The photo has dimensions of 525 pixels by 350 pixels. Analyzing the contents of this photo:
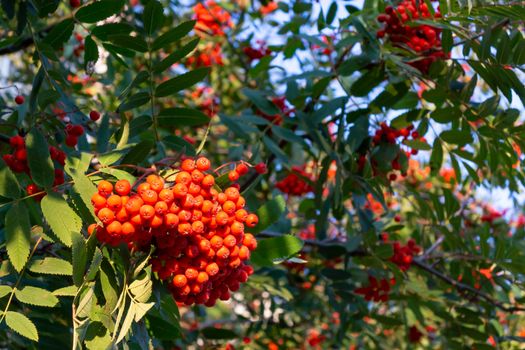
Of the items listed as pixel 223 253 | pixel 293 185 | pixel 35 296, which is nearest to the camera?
pixel 223 253

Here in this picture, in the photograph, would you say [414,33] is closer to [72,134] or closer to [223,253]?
[72,134]

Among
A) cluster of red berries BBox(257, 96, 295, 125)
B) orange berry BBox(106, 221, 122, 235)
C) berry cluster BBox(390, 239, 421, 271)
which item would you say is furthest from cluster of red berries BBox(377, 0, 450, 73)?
orange berry BBox(106, 221, 122, 235)

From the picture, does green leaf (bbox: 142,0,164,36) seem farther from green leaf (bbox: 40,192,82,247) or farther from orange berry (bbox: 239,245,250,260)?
orange berry (bbox: 239,245,250,260)

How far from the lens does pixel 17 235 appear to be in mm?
1565

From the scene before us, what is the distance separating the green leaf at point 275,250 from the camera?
1685 mm

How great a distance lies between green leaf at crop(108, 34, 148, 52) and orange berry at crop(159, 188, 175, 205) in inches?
31.1

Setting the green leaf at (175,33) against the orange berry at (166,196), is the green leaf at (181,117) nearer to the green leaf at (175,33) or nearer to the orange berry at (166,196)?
the green leaf at (175,33)

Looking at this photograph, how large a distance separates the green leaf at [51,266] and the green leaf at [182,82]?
2.27 feet

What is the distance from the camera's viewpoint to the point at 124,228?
1.42 metres

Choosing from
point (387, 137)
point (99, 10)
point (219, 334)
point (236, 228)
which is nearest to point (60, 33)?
point (99, 10)

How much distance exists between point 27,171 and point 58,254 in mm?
257

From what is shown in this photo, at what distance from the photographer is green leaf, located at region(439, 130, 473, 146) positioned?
272cm

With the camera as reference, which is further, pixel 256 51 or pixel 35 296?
pixel 256 51

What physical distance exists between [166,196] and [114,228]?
0.44 feet
